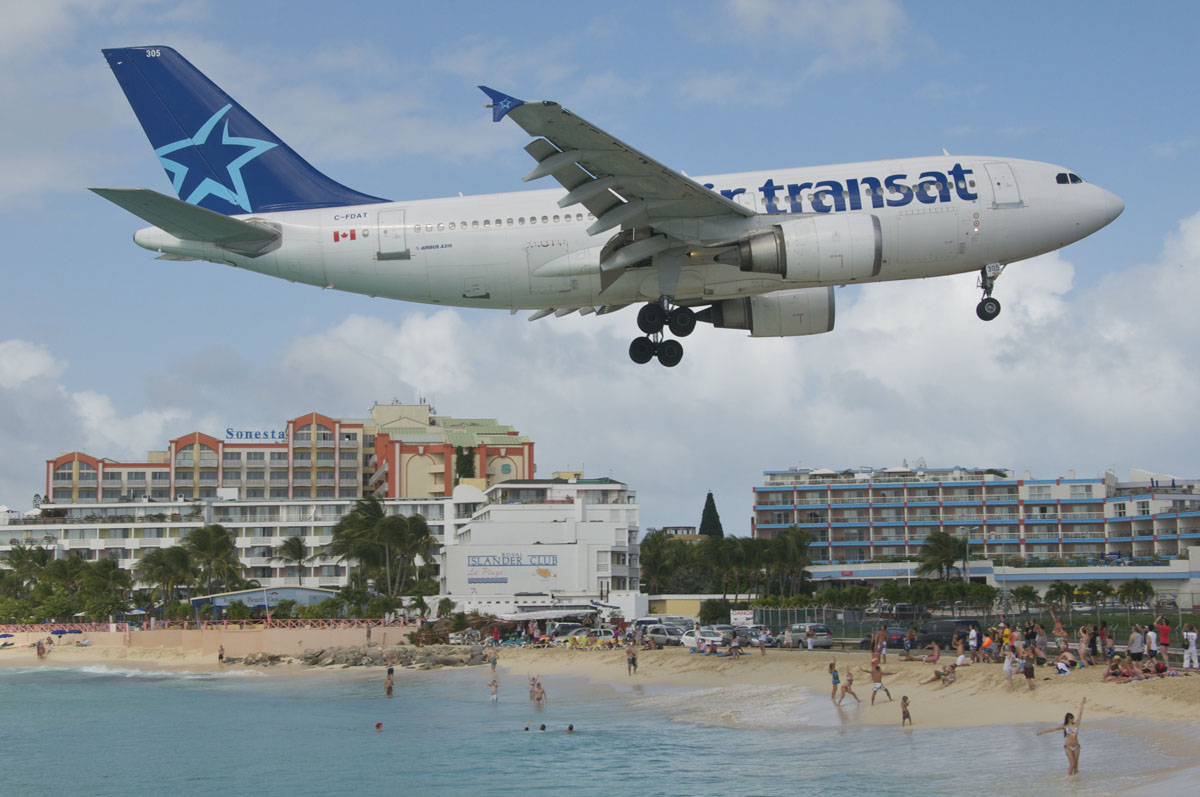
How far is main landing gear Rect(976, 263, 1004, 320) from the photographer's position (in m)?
37.1

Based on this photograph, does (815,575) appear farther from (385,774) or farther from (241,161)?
(241,161)

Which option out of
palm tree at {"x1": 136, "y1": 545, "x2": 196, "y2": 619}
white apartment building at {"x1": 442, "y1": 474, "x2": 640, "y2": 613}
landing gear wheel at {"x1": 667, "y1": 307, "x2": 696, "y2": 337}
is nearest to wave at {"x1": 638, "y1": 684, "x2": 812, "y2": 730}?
landing gear wheel at {"x1": 667, "y1": 307, "x2": 696, "y2": 337}

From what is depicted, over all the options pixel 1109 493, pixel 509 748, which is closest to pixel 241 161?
pixel 509 748

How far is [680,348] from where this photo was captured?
38312 millimetres

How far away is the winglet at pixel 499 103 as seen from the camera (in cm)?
2842

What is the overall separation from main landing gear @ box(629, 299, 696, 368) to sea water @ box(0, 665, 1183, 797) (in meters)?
13.1

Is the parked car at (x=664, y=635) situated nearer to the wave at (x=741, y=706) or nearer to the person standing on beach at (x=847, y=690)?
the wave at (x=741, y=706)

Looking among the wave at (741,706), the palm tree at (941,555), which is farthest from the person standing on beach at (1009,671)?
the palm tree at (941,555)

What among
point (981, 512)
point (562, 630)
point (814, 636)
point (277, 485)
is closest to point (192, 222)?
point (814, 636)

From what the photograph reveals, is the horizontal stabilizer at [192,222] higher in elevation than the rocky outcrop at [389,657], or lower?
higher

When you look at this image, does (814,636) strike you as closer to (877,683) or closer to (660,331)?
(877,683)

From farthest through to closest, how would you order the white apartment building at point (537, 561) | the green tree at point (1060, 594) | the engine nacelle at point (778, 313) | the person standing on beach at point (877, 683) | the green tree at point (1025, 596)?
the white apartment building at point (537, 561)
the green tree at point (1025, 596)
the green tree at point (1060, 594)
the person standing on beach at point (877, 683)
the engine nacelle at point (778, 313)

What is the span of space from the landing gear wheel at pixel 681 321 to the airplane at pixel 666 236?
4cm

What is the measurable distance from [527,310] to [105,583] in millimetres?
98323
